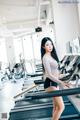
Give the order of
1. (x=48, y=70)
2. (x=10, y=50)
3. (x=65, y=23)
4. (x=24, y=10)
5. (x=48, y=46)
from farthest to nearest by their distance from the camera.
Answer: (x=10, y=50), (x=24, y=10), (x=65, y=23), (x=48, y=46), (x=48, y=70)

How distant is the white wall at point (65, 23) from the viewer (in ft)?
26.6

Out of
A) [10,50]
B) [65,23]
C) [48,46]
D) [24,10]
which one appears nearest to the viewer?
[48,46]

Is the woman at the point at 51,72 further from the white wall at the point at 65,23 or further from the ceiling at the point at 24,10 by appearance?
the ceiling at the point at 24,10

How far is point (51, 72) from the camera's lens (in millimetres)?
3500

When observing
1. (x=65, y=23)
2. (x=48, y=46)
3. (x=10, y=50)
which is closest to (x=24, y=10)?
(x=65, y=23)

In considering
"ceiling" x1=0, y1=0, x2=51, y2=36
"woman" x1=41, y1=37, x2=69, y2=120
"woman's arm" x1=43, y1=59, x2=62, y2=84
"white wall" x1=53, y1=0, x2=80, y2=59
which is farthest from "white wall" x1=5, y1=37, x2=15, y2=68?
"woman's arm" x1=43, y1=59, x2=62, y2=84

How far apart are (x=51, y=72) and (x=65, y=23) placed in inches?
194

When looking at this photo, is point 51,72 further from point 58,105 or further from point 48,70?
point 58,105

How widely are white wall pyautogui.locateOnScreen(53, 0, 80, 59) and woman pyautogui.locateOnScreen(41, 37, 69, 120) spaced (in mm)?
4549

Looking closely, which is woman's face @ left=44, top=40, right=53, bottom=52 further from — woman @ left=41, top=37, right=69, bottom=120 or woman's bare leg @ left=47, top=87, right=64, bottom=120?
woman's bare leg @ left=47, top=87, right=64, bottom=120

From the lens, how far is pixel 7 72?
49.4ft

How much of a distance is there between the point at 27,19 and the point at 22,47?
6142mm

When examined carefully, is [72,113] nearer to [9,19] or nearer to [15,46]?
[9,19]

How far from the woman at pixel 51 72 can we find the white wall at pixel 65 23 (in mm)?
4549
